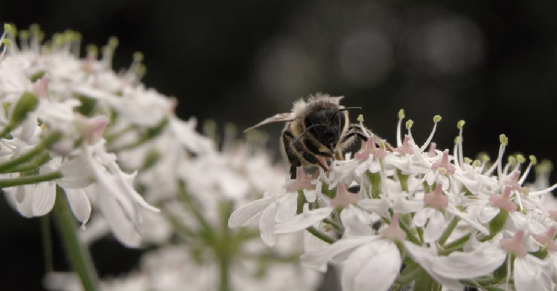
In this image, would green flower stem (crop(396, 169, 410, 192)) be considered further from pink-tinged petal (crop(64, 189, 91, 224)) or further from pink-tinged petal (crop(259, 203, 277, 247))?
pink-tinged petal (crop(64, 189, 91, 224))

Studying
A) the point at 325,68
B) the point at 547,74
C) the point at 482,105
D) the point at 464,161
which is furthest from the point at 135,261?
the point at 464,161

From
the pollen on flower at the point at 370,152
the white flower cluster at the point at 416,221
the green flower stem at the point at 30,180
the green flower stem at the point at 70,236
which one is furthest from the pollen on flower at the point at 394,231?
the green flower stem at the point at 70,236

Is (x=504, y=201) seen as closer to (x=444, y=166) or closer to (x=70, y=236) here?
(x=444, y=166)

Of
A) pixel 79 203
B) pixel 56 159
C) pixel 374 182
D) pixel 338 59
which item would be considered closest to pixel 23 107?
pixel 56 159

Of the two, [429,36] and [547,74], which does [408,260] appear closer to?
[547,74]

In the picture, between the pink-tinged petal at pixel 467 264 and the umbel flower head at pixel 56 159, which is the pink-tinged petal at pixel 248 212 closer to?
the umbel flower head at pixel 56 159

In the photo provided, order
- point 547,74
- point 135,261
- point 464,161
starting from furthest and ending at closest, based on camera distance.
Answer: point 547,74
point 135,261
point 464,161
